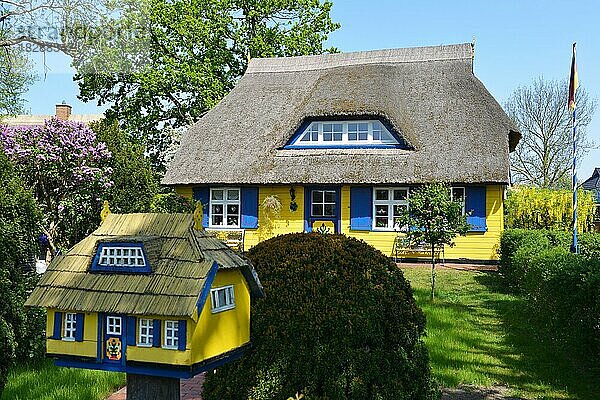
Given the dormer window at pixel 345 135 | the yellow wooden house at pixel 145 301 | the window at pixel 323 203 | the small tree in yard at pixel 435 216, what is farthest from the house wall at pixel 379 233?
→ the yellow wooden house at pixel 145 301

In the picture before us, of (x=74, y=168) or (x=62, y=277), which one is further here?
(x=74, y=168)

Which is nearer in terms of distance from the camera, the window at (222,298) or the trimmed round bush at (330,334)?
the window at (222,298)

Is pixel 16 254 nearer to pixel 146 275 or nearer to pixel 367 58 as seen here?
pixel 146 275

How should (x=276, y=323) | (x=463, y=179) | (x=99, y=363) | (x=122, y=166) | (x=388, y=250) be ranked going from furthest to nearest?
(x=388, y=250) < (x=463, y=179) < (x=122, y=166) < (x=276, y=323) < (x=99, y=363)

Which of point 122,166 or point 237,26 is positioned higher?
point 237,26

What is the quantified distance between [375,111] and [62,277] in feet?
54.3

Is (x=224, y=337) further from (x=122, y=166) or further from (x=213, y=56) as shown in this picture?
(x=213, y=56)

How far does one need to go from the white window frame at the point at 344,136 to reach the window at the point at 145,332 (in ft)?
55.1

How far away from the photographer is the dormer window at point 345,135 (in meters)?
19.3

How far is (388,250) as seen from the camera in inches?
742

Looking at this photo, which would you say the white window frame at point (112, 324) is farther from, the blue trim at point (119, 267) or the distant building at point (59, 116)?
the distant building at point (59, 116)

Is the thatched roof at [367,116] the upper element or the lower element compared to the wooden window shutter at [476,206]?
upper

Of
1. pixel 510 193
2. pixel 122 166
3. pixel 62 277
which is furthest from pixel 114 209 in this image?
pixel 510 193

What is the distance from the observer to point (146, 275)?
3.00 metres
